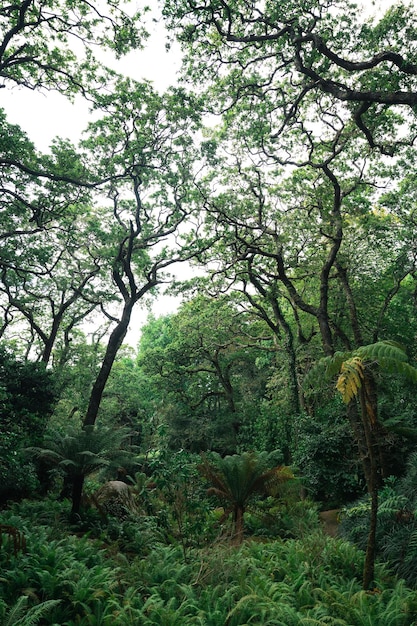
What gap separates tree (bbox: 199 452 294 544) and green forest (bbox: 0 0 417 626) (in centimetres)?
5

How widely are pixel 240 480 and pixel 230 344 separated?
29.8 ft

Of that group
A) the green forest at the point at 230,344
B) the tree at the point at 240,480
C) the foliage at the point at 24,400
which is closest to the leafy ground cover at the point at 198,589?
the green forest at the point at 230,344

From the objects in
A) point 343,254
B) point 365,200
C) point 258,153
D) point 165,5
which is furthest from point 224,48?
point 343,254

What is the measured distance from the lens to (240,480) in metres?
8.98

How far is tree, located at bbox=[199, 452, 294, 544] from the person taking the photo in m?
9.00

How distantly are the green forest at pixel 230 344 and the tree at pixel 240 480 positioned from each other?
0.05 metres

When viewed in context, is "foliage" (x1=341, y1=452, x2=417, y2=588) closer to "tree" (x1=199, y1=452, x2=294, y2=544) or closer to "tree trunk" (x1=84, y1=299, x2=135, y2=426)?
"tree" (x1=199, y1=452, x2=294, y2=544)

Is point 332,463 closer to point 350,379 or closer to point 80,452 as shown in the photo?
point 80,452

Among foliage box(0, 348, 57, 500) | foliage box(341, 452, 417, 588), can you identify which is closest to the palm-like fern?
foliage box(0, 348, 57, 500)

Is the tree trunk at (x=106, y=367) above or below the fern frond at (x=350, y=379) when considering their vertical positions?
above

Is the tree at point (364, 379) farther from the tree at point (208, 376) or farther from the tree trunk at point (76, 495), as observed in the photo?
the tree at point (208, 376)

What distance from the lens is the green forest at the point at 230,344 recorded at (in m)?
4.89

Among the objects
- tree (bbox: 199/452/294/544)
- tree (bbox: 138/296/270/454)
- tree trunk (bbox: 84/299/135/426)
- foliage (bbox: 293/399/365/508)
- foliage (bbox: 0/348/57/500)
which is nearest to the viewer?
tree (bbox: 199/452/294/544)

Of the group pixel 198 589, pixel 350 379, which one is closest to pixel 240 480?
pixel 198 589
